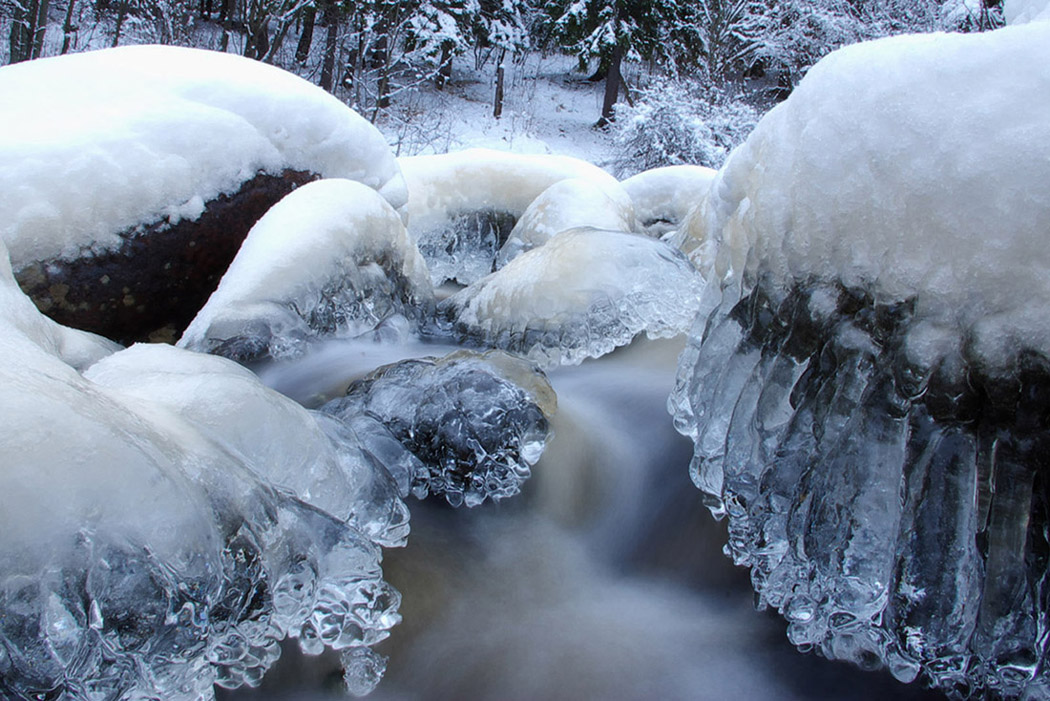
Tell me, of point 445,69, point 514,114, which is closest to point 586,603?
point 514,114

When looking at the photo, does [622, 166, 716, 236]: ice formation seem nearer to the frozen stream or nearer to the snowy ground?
the frozen stream

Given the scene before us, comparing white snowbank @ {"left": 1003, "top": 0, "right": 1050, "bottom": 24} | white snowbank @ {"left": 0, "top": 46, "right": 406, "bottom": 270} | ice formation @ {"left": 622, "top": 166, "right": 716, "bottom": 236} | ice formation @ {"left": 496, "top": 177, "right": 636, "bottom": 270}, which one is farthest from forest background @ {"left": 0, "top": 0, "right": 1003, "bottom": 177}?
white snowbank @ {"left": 1003, "top": 0, "right": 1050, "bottom": 24}

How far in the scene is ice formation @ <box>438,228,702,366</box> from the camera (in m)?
2.49

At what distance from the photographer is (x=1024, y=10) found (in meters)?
1.58

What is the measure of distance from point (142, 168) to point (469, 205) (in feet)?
6.60

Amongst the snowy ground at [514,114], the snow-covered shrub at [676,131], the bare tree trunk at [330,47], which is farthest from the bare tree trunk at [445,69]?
the snow-covered shrub at [676,131]

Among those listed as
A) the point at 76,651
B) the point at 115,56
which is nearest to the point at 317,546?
the point at 76,651

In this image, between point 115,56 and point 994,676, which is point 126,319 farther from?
point 994,676

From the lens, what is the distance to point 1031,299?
0.94 meters

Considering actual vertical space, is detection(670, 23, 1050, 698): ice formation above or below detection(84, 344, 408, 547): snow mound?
above

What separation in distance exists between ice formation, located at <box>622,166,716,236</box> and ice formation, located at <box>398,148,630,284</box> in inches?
16.8

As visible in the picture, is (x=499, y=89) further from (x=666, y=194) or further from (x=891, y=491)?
(x=891, y=491)

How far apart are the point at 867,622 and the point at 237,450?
3.59 feet

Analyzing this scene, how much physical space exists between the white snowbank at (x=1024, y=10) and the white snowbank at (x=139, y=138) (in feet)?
7.50
